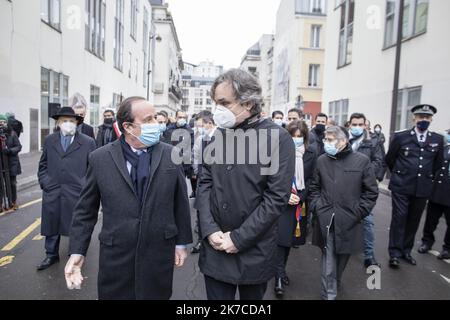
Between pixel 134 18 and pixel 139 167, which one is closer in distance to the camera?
pixel 139 167

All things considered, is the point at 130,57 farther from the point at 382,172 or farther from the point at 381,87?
the point at 382,172

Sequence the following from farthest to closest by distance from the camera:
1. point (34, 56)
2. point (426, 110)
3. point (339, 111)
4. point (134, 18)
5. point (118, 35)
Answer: point (134, 18), point (118, 35), point (339, 111), point (34, 56), point (426, 110)

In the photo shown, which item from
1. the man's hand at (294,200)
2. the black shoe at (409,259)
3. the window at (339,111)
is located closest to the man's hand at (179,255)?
the man's hand at (294,200)

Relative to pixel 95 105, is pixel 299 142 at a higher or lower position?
lower

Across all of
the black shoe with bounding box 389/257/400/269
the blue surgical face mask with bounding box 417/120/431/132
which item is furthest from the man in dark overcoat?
the blue surgical face mask with bounding box 417/120/431/132

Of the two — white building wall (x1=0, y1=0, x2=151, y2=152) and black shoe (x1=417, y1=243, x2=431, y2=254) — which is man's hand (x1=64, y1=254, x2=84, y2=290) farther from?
white building wall (x1=0, y1=0, x2=151, y2=152)

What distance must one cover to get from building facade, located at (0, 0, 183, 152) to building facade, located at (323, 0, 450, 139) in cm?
1425

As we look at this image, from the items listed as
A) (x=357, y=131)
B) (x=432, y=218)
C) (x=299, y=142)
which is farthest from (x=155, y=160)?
(x=432, y=218)

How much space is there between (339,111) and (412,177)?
16.7m

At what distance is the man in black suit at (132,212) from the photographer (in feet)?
8.29

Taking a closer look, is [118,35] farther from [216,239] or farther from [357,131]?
[216,239]

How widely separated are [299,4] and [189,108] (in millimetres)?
112598

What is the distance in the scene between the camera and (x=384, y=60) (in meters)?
15.9
